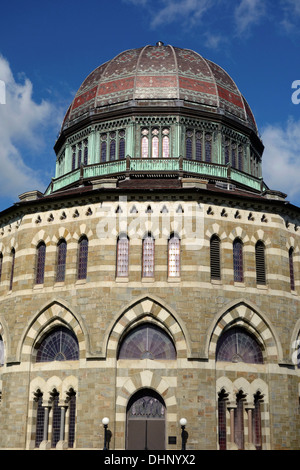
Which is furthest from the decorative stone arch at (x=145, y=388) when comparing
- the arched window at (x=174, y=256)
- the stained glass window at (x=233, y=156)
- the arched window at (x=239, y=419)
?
the stained glass window at (x=233, y=156)

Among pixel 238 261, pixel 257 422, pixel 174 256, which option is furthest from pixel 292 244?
pixel 257 422

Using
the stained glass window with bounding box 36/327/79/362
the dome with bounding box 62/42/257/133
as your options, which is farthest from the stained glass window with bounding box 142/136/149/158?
the stained glass window with bounding box 36/327/79/362

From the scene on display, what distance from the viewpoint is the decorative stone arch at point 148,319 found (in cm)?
3400

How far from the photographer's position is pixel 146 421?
3347 cm

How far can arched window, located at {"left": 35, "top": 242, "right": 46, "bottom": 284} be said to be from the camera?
37.7 m

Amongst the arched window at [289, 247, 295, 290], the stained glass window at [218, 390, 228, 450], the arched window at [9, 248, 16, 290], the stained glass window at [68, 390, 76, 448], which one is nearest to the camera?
the stained glass window at [218, 390, 228, 450]

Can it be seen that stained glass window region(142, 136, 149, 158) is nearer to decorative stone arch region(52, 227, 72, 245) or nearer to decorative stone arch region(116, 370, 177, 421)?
decorative stone arch region(52, 227, 72, 245)

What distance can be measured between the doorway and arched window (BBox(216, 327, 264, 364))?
438cm

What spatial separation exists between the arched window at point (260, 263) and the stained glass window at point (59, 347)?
11.4m

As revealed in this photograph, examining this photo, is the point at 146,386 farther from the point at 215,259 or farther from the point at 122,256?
the point at 215,259

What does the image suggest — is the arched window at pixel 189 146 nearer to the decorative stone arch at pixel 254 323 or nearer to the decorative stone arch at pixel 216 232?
the decorative stone arch at pixel 216 232

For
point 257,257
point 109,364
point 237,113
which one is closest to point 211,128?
point 237,113

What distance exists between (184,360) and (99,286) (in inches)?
246

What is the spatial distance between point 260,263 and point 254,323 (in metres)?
3.78
